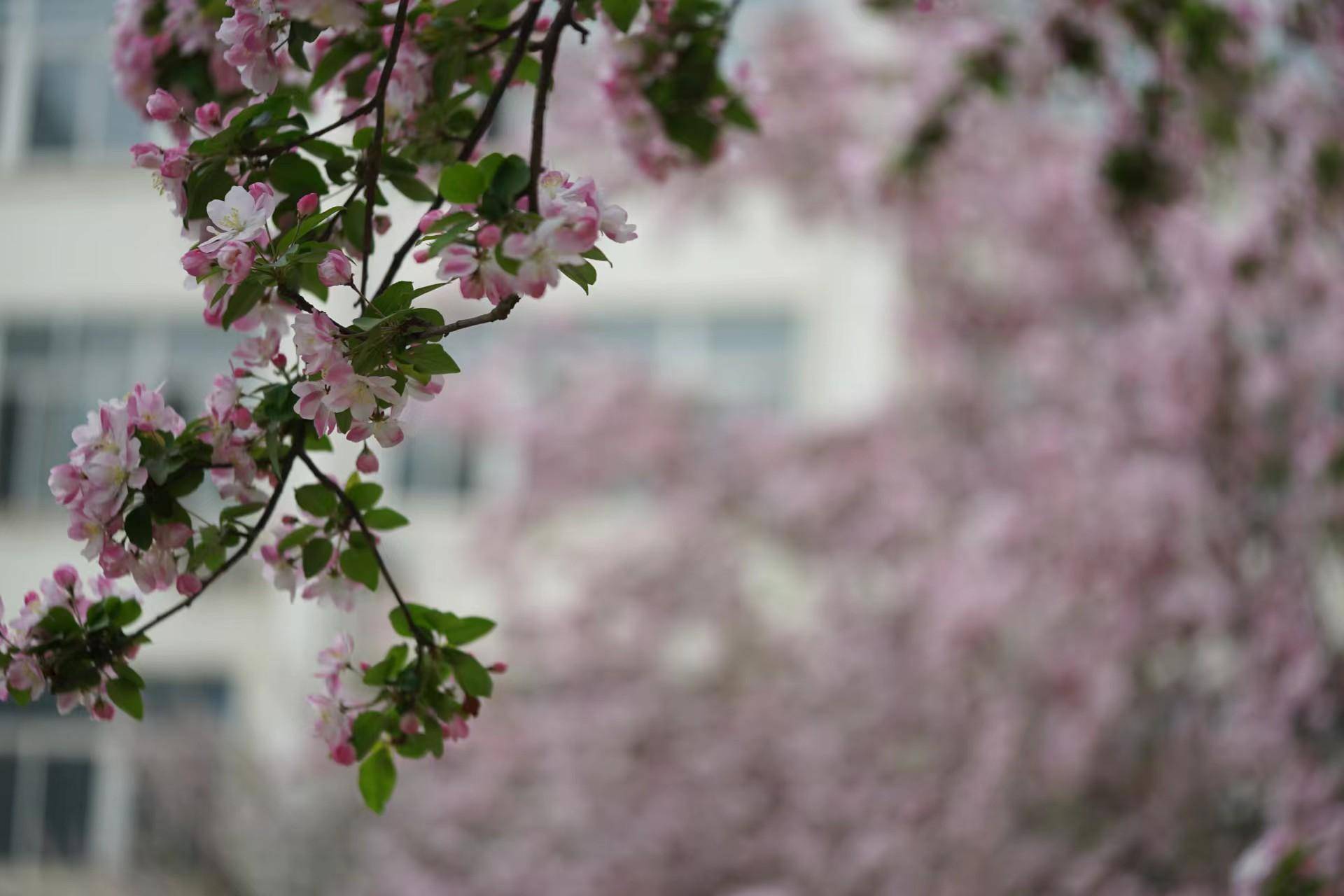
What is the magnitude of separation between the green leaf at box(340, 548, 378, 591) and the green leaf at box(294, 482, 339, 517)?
1.6 inches

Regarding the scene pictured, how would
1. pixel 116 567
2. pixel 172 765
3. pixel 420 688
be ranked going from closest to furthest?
Result: pixel 116 567 → pixel 420 688 → pixel 172 765

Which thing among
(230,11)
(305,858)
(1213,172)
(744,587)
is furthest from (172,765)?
(230,11)

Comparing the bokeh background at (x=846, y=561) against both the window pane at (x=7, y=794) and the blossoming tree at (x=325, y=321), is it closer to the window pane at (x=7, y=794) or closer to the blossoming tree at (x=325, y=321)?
the window pane at (x=7, y=794)

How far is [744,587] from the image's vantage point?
265 inches

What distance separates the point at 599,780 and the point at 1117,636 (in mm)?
2205

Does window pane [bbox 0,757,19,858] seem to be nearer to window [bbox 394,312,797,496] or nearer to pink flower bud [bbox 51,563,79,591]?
window [bbox 394,312,797,496]

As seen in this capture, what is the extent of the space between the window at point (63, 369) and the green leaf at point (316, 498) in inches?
356

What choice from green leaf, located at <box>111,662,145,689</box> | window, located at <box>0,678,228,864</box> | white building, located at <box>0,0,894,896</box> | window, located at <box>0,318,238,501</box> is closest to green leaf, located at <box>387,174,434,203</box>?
green leaf, located at <box>111,662,145,689</box>

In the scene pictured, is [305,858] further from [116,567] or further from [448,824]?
[116,567]

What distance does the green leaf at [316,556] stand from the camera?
1.21m

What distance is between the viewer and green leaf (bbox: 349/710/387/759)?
1201mm

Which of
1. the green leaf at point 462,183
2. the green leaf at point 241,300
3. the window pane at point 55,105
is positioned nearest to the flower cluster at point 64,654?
the green leaf at point 241,300

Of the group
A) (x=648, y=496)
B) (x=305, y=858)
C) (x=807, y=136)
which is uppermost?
(x=807, y=136)

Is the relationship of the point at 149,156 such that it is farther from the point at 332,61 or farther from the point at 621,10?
the point at 621,10
